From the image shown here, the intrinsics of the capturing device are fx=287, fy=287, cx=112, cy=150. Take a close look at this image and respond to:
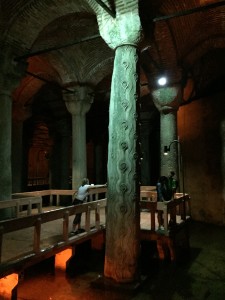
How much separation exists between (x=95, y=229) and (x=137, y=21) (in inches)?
180

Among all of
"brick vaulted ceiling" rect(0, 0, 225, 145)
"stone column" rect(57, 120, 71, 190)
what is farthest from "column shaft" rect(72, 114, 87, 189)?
"stone column" rect(57, 120, 71, 190)

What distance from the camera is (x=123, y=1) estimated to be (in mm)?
5293

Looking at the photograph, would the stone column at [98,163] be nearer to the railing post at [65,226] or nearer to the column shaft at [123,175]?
the railing post at [65,226]

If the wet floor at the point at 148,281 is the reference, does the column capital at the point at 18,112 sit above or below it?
above

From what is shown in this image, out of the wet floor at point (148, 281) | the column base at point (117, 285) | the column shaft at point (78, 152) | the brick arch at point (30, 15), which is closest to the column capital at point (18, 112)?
the column shaft at point (78, 152)

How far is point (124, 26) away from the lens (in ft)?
17.3

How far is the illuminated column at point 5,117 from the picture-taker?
283 inches

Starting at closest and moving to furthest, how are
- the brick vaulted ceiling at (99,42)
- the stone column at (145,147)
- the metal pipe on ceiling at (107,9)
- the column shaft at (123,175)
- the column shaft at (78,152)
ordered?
1. the column shaft at (123,175)
2. the metal pipe on ceiling at (107,9)
3. the brick vaulted ceiling at (99,42)
4. the column shaft at (78,152)
5. the stone column at (145,147)

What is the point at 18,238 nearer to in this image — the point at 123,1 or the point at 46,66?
the point at 123,1

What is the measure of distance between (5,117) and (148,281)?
5.15m


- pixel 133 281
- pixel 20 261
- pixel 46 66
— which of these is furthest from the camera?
pixel 46 66

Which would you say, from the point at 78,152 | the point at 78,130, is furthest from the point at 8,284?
the point at 78,130

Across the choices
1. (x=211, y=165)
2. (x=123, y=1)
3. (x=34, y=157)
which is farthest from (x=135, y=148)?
(x=34, y=157)

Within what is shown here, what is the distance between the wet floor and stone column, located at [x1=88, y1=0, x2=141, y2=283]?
41 cm
